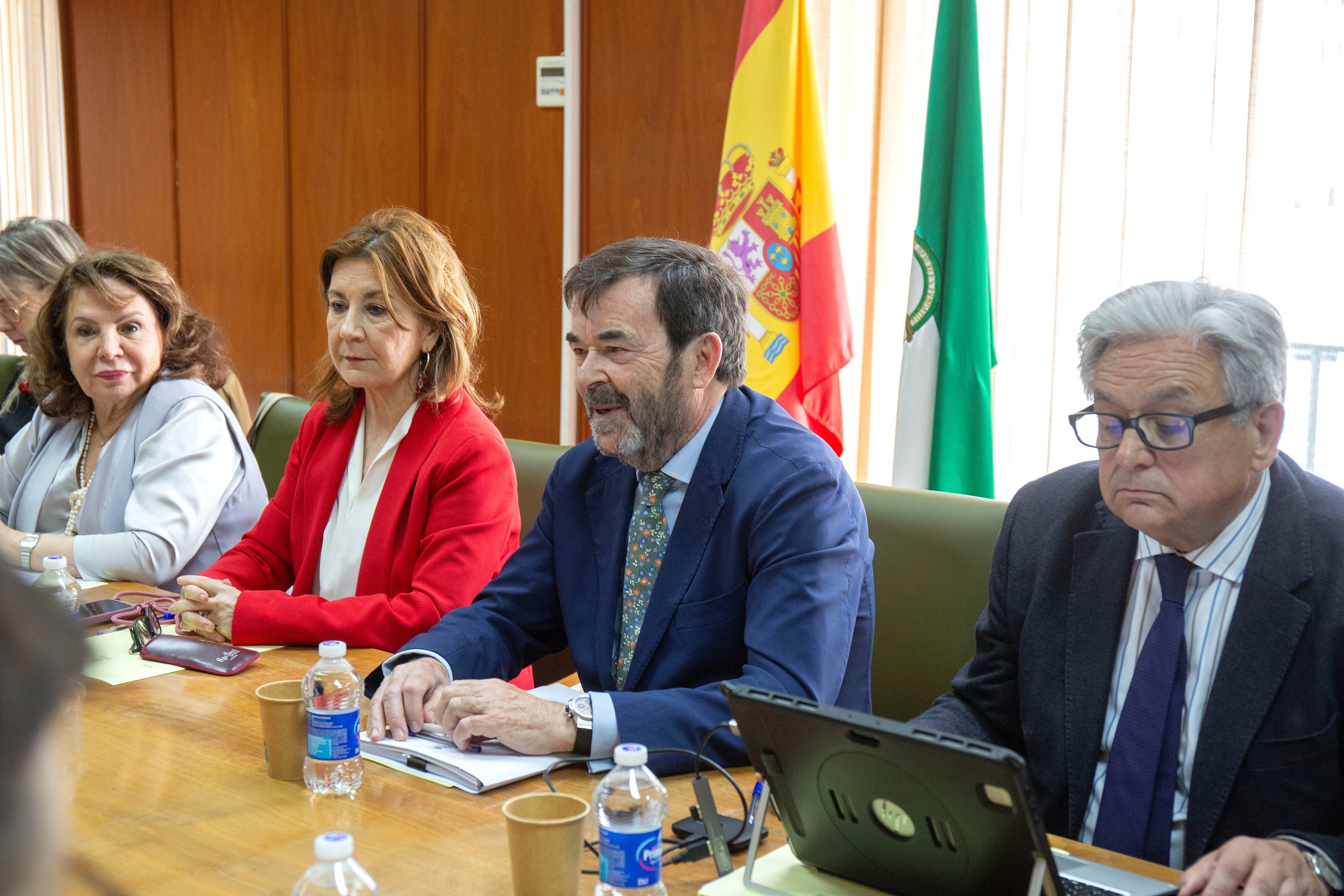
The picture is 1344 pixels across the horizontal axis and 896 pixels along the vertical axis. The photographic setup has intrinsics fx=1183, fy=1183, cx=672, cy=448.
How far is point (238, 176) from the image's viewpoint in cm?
539

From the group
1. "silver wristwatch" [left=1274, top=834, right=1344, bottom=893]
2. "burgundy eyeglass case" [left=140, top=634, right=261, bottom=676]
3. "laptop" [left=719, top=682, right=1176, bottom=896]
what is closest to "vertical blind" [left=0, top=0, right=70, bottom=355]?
"burgundy eyeglass case" [left=140, top=634, right=261, bottom=676]

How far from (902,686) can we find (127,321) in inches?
82.1

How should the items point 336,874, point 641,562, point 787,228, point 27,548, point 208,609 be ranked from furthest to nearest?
point 787,228 → point 27,548 → point 208,609 → point 641,562 → point 336,874

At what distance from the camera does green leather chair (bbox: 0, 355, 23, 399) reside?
4.46 meters

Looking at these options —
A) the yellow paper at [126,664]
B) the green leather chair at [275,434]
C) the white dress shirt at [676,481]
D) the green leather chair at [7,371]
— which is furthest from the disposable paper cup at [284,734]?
the green leather chair at [7,371]

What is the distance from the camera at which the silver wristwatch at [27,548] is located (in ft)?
8.76

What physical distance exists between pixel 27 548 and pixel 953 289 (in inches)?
90.3

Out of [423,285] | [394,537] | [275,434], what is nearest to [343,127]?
[275,434]

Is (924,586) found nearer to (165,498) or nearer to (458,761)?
(458,761)

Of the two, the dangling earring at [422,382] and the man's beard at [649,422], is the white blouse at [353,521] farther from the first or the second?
the man's beard at [649,422]

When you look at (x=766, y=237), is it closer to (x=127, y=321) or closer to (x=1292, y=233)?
(x=1292, y=233)

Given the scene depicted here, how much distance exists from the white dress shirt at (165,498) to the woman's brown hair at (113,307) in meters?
0.12

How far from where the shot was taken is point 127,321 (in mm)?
2969

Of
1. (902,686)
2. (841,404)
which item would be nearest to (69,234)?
(841,404)
